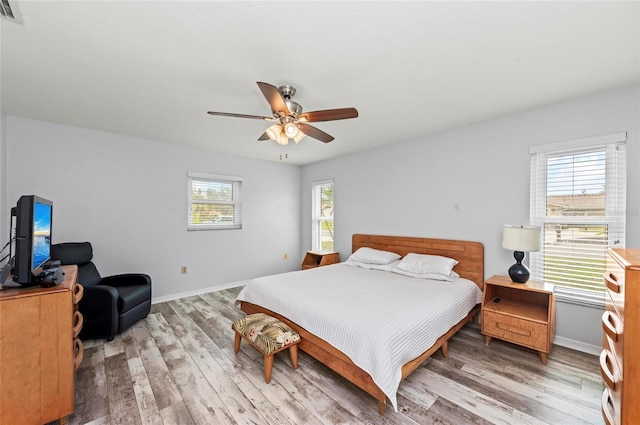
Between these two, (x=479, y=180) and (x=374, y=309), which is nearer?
(x=374, y=309)

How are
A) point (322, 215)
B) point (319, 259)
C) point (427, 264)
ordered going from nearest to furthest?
1. point (427, 264)
2. point (319, 259)
3. point (322, 215)

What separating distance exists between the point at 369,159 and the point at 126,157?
11.9ft

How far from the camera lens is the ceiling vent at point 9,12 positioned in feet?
4.42

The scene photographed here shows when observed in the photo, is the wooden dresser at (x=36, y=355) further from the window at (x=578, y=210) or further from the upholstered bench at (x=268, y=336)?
the window at (x=578, y=210)

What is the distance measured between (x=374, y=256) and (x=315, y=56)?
2.71m

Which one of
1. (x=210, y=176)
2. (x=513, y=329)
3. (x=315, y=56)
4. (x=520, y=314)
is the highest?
(x=315, y=56)

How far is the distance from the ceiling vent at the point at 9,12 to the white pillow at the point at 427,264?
379 centimetres

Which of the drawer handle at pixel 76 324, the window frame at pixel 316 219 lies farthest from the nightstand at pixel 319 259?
the drawer handle at pixel 76 324

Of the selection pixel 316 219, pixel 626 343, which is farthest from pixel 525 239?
pixel 316 219

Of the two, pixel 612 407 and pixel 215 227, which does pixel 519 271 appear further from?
pixel 215 227

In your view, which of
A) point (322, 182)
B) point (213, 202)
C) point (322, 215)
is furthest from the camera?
point (322, 215)

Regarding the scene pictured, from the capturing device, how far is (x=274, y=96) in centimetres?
182

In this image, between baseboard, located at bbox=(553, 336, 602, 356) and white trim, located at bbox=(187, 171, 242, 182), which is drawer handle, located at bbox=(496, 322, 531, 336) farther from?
white trim, located at bbox=(187, 171, 242, 182)

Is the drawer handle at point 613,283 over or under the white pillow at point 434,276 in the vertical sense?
over
